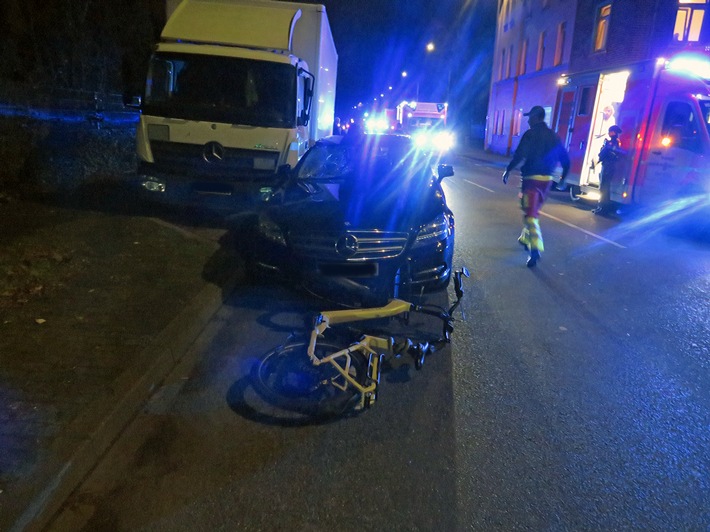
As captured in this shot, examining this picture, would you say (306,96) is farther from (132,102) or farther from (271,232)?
(271,232)

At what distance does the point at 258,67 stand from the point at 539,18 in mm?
27625

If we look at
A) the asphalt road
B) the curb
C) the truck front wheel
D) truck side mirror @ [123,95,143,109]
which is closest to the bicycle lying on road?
the asphalt road

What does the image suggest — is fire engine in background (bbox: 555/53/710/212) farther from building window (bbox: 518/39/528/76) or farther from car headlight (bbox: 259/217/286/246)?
building window (bbox: 518/39/528/76)

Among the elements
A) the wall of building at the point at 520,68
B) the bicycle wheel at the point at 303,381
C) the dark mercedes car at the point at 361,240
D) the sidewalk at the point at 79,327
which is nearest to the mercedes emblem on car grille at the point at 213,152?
the sidewalk at the point at 79,327

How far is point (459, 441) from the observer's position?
10.8ft

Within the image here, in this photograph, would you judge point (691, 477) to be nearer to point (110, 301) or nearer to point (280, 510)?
point (280, 510)

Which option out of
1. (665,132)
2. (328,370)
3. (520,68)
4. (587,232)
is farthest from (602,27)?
(328,370)

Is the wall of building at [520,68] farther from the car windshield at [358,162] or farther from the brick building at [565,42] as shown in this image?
the car windshield at [358,162]

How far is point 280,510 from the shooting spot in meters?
2.67

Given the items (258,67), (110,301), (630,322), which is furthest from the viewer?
(258,67)

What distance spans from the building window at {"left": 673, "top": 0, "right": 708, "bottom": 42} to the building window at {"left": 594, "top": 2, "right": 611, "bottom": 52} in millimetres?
4133

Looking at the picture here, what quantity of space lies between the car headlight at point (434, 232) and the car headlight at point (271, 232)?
1283 millimetres

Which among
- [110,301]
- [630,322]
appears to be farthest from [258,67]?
[630,322]

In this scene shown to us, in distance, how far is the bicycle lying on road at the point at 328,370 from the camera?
11.7ft
